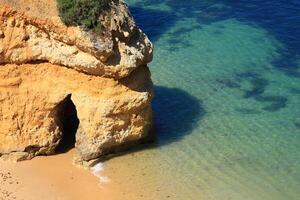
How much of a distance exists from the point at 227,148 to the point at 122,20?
7384 mm

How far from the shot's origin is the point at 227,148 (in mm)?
25391

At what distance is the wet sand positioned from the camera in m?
21.8

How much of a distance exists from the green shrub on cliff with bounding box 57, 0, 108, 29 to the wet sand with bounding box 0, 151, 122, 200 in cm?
571

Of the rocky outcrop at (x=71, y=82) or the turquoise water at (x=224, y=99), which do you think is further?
the turquoise water at (x=224, y=99)

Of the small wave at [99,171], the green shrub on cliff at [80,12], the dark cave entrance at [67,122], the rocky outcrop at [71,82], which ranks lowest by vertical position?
the small wave at [99,171]

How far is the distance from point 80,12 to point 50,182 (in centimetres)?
662

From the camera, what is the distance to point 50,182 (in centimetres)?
2250

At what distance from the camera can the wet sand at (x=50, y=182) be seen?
21.8 m

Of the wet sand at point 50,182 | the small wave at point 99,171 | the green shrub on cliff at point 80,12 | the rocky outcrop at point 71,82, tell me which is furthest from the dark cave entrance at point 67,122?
the green shrub on cliff at point 80,12

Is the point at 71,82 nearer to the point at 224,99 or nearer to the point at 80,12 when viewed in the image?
the point at 80,12

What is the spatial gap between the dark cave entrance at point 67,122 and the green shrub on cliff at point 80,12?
134 inches

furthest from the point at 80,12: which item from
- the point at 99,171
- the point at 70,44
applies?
the point at 99,171

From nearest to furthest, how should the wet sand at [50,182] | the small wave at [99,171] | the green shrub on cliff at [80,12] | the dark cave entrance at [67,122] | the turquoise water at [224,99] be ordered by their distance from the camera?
the green shrub on cliff at [80,12] → the wet sand at [50,182] → the small wave at [99,171] → the turquoise water at [224,99] → the dark cave entrance at [67,122]

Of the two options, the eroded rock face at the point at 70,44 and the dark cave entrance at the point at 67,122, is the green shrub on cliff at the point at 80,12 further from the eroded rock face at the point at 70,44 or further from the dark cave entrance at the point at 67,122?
the dark cave entrance at the point at 67,122
